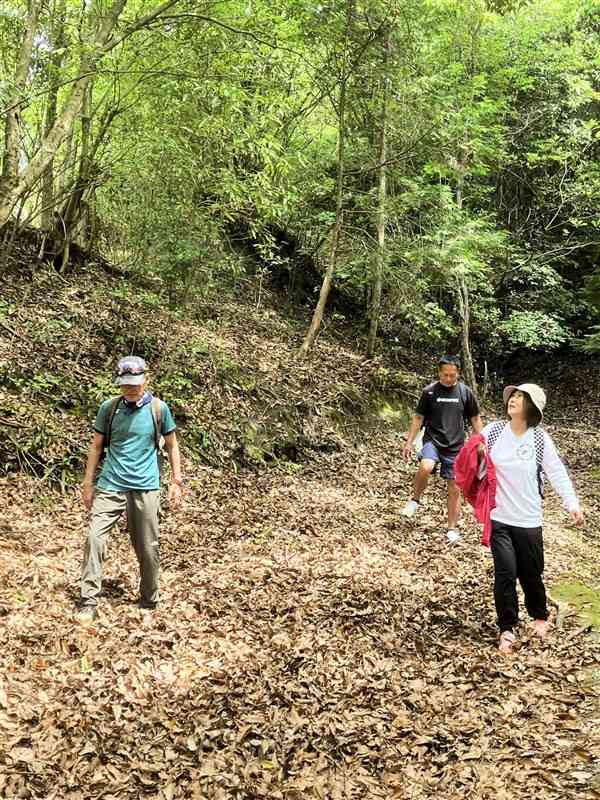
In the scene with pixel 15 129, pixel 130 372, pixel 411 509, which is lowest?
pixel 411 509

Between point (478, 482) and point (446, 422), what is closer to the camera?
point (478, 482)

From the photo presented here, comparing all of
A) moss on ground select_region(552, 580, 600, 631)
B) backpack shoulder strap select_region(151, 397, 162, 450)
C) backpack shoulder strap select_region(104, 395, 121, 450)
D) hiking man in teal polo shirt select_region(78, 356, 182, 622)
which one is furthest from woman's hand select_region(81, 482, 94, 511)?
moss on ground select_region(552, 580, 600, 631)

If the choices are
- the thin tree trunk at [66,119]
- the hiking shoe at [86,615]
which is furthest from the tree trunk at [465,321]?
the hiking shoe at [86,615]

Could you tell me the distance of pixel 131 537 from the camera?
5.61 metres

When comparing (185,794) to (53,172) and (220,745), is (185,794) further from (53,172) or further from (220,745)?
(53,172)

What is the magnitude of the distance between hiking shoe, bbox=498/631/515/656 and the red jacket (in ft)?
2.30

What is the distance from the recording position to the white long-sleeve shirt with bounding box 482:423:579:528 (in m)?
4.88

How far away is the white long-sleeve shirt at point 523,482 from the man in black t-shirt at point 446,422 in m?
2.83

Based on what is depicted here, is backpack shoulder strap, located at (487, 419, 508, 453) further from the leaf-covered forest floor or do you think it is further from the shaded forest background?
the shaded forest background

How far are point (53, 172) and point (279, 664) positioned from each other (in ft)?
35.4

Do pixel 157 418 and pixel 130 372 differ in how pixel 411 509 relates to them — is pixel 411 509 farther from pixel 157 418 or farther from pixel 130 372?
pixel 130 372

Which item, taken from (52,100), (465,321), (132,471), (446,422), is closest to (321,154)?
(465,321)

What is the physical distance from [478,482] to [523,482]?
0.37m

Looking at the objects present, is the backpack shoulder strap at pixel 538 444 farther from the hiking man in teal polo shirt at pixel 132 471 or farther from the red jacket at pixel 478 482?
the hiking man in teal polo shirt at pixel 132 471
